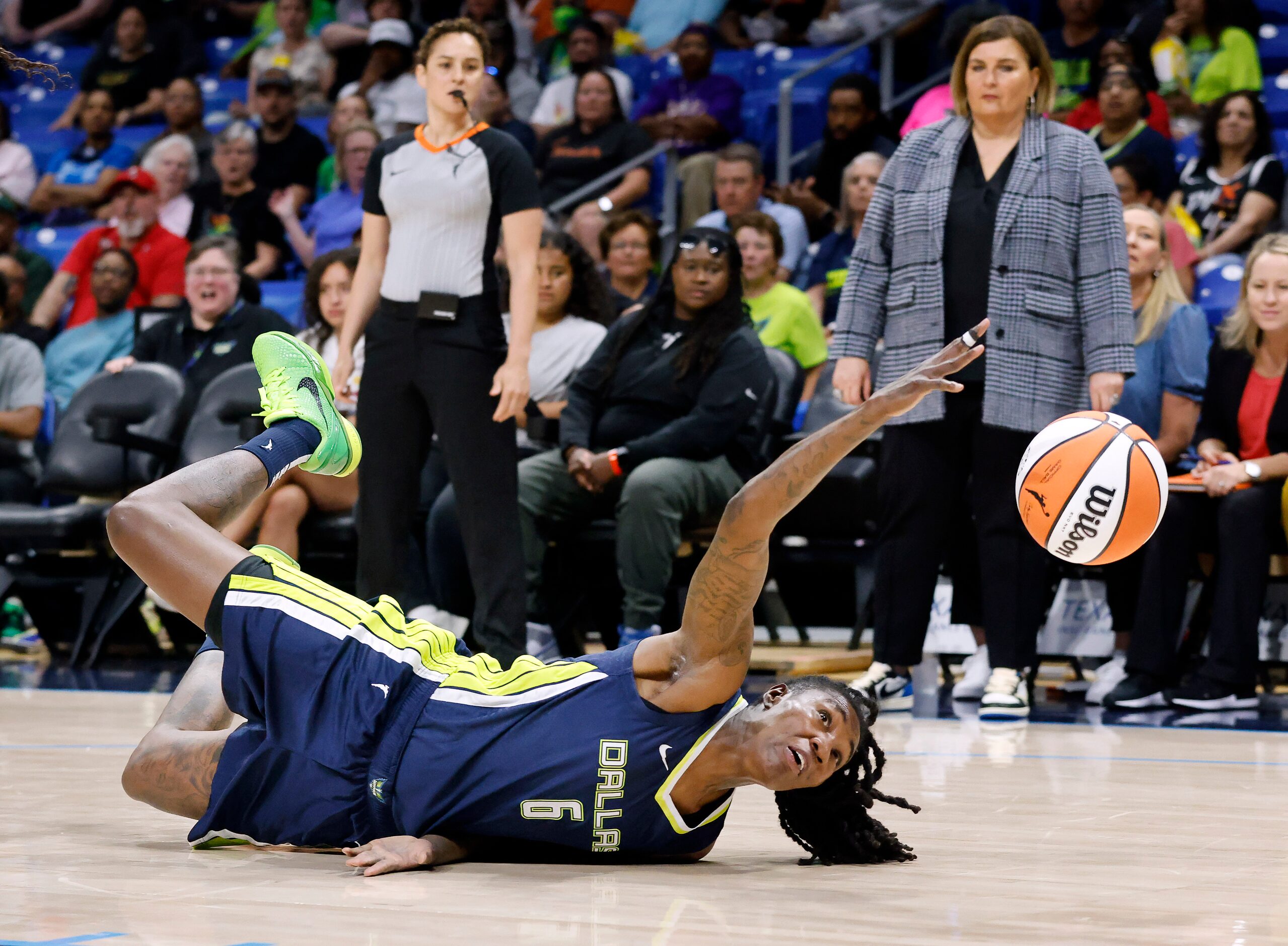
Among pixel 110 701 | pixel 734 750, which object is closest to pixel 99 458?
pixel 110 701

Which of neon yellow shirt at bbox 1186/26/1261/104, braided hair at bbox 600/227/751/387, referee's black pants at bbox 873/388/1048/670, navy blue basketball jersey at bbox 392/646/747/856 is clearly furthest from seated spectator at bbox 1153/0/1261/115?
navy blue basketball jersey at bbox 392/646/747/856

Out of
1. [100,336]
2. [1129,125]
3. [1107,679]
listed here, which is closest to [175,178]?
[100,336]

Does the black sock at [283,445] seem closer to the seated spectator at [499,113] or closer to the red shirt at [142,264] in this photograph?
the red shirt at [142,264]

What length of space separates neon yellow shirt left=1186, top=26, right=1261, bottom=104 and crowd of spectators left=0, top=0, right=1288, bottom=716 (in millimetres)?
19

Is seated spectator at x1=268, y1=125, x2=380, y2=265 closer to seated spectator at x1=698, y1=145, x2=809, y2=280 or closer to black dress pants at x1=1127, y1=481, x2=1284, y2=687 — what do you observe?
seated spectator at x1=698, y1=145, x2=809, y2=280

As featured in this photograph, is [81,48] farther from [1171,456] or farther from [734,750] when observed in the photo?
[734,750]

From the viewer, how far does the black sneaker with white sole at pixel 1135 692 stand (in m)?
5.75

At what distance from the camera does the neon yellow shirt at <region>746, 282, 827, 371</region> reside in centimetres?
756

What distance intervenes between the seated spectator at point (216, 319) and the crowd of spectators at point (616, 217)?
17mm

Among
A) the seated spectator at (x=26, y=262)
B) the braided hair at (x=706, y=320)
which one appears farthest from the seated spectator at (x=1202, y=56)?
the seated spectator at (x=26, y=262)

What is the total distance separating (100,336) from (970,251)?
556 cm

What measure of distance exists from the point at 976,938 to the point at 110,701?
4.15 m

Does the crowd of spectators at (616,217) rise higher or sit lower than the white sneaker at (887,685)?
higher

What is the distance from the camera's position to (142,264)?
9.79 metres
